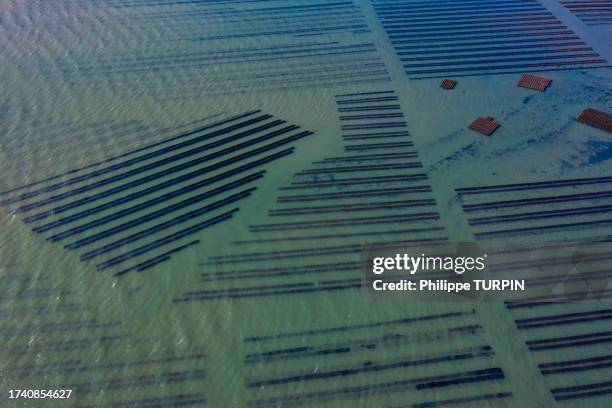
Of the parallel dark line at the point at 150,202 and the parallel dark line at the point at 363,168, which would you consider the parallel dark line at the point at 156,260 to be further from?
the parallel dark line at the point at 363,168

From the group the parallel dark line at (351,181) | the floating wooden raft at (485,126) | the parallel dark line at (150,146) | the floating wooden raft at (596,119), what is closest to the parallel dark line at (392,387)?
the parallel dark line at (351,181)

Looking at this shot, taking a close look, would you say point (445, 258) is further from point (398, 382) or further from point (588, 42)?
point (588, 42)

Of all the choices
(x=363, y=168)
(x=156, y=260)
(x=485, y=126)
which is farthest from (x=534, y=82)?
(x=156, y=260)

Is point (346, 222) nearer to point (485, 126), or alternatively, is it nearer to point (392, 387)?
point (392, 387)

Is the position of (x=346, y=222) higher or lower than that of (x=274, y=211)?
lower

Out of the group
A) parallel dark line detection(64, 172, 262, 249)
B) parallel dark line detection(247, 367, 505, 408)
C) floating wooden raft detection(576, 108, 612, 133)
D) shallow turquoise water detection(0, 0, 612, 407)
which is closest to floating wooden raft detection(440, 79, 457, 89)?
shallow turquoise water detection(0, 0, 612, 407)

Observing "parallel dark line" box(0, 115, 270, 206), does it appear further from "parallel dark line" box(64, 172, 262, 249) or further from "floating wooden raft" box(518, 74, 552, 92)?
"floating wooden raft" box(518, 74, 552, 92)
